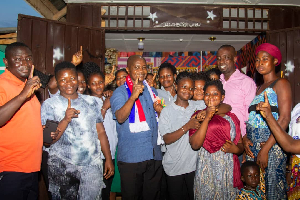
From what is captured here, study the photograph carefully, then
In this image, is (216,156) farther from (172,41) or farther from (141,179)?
(172,41)

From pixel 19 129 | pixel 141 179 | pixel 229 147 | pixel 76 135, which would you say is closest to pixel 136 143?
pixel 141 179

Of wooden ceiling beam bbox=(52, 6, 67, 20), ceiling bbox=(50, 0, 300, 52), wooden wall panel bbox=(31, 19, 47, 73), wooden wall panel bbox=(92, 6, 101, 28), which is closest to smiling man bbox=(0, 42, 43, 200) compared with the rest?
wooden wall panel bbox=(31, 19, 47, 73)

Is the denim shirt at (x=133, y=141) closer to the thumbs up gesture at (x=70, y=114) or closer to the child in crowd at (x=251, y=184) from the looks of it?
the thumbs up gesture at (x=70, y=114)

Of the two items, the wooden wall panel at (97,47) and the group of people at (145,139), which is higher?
the wooden wall panel at (97,47)

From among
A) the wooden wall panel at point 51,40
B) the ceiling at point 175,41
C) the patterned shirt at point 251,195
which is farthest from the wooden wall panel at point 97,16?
the patterned shirt at point 251,195

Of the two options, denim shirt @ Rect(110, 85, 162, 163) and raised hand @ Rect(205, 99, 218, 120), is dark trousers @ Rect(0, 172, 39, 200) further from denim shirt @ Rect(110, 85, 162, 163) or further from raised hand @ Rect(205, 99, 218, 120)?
raised hand @ Rect(205, 99, 218, 120)

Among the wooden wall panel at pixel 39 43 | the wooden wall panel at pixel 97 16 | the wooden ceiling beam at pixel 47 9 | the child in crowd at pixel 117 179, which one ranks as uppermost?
the wooden ceiling beam at pixel 47 9

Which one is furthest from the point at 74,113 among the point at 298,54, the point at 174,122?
the point at 298,54

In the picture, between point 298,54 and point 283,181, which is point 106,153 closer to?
point 283,181

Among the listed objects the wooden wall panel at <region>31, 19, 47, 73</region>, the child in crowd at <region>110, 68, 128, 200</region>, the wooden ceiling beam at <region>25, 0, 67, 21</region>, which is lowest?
the child in crowd at <region>110, 68, 128, 200</region>

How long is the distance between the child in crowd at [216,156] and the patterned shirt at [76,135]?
1.05 metres

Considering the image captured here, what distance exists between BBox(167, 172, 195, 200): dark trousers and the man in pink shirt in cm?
92

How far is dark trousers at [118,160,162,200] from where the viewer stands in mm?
2480

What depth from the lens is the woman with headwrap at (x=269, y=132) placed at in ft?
7.80
